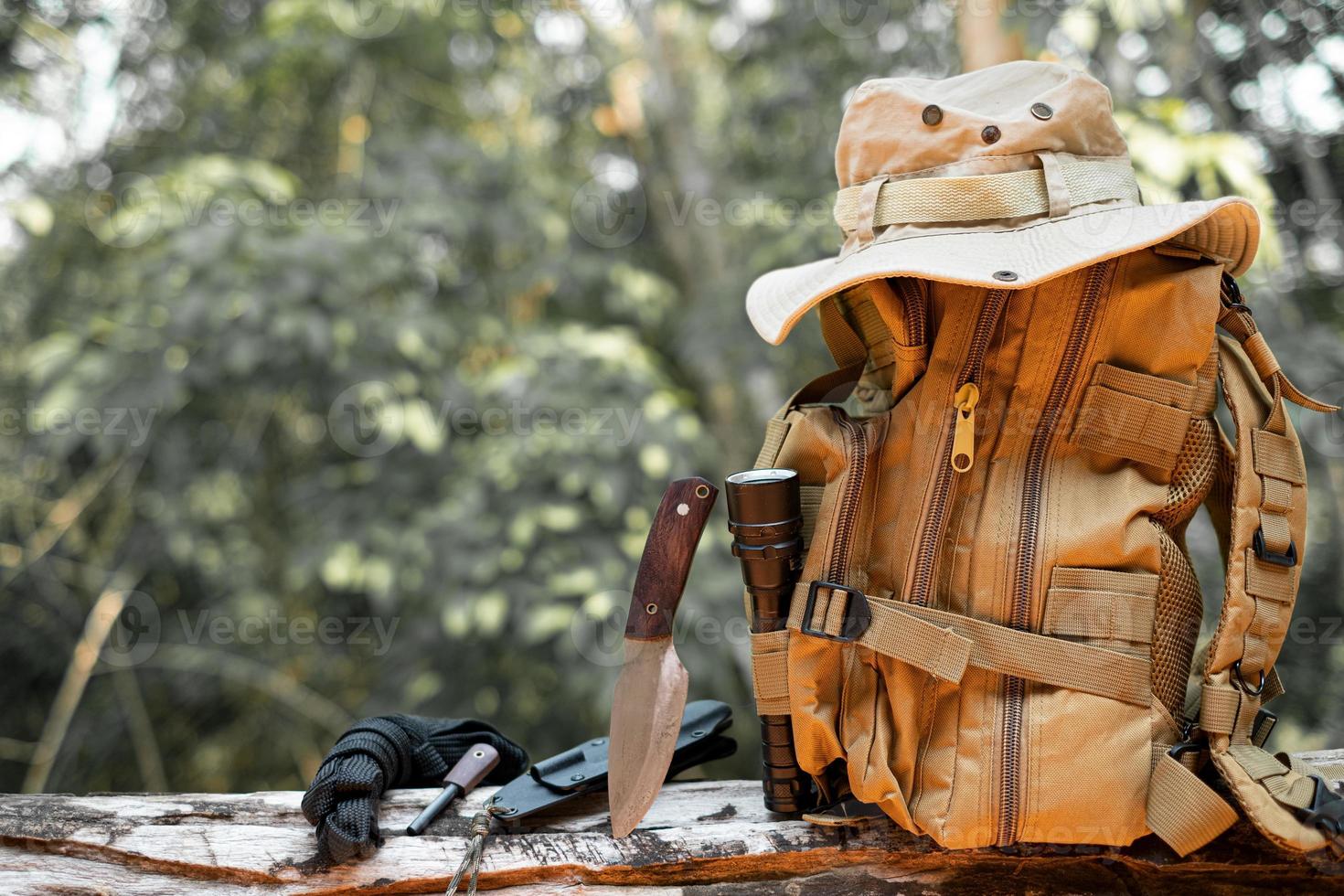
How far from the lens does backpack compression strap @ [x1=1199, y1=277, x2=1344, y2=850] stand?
100cm

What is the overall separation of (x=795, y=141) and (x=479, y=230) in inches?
50.7

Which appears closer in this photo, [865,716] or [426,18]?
[865,716]

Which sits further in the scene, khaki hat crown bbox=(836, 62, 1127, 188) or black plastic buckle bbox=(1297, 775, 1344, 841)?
khaki hat crown bbox=(836, 62, 1127, 188)

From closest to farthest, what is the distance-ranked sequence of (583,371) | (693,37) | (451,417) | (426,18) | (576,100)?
(583,371)
(451,417)
(426,18)
(576,100)
(693,37)

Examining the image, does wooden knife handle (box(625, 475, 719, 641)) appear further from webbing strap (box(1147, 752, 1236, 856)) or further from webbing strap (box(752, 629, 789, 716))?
webbing strap (box(1147, 752, 1236, 856))

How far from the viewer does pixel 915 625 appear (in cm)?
107

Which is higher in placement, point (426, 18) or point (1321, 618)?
point (426, 18)

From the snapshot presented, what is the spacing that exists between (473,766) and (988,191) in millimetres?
968

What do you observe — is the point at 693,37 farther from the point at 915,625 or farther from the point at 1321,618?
the point at 915,625

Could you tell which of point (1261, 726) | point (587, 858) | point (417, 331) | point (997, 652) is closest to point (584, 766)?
point (587, 858)

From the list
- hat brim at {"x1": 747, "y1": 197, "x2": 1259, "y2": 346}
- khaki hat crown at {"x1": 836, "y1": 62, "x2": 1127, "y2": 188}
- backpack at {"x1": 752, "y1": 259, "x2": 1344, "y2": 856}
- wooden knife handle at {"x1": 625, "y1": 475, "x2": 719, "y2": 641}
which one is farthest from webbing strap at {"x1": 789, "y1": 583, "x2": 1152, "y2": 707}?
khaki hat crown at {"x1": 836, "y1": 62, "x2": 1127, "y2": 188}

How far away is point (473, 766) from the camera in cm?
136

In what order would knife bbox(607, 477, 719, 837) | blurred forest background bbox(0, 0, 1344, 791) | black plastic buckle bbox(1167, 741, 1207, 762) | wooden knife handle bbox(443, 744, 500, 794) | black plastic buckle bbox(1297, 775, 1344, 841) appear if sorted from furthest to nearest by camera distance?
blurred forest background bbox(0, 0, 1344, 791) → wooden knife handle bbox(443, 744, 500, 794) → knife bbox(607, 477, 719, 837) → black plastic buckle bbox(1167, 741, 1207, 762) → black plastic buckle bbox(1297, 775, 1344, 841)

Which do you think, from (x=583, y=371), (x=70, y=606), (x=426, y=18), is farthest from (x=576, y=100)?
(x=70, y=606)
